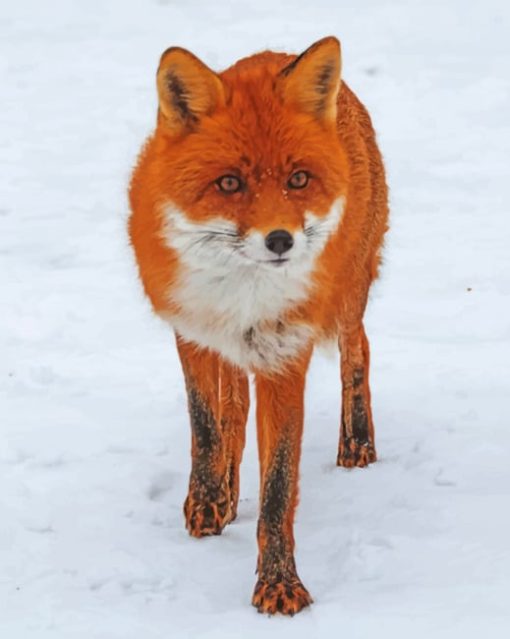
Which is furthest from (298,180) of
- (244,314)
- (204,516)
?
(204,516)

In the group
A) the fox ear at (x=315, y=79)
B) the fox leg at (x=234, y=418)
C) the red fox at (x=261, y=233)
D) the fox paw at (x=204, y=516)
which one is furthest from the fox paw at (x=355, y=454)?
the fox ear at (x=315, y=79)

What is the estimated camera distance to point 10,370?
23.5ft

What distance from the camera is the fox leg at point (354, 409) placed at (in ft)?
20.1

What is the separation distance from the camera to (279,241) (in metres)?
4.00

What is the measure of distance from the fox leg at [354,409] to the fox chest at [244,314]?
1481mm

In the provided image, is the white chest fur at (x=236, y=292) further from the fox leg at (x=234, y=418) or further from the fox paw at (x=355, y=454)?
the fox paw at (x=355, y=454)

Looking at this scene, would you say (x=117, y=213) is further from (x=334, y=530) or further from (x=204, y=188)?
(x=204, y=188)

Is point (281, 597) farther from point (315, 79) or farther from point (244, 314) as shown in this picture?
point (315, 79)

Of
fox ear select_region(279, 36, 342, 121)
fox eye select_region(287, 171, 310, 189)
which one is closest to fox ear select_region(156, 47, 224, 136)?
fox ear select_region(279, 36, 342, 121)

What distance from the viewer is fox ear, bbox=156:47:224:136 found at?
167 inches

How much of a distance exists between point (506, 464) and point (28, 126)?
7.75m

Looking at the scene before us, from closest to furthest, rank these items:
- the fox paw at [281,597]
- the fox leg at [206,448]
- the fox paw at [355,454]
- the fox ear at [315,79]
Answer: the fox ear at [315,79], the fox paw at [281,597], the fox leg at [206,448], the fox paw at [355,454]

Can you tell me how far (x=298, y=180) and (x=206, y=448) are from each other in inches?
65.2

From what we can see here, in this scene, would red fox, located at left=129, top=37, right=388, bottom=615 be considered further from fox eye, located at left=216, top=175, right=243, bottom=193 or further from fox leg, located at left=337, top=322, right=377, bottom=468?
fox leg, located at left=337, top=322, right=377, bottom=468
